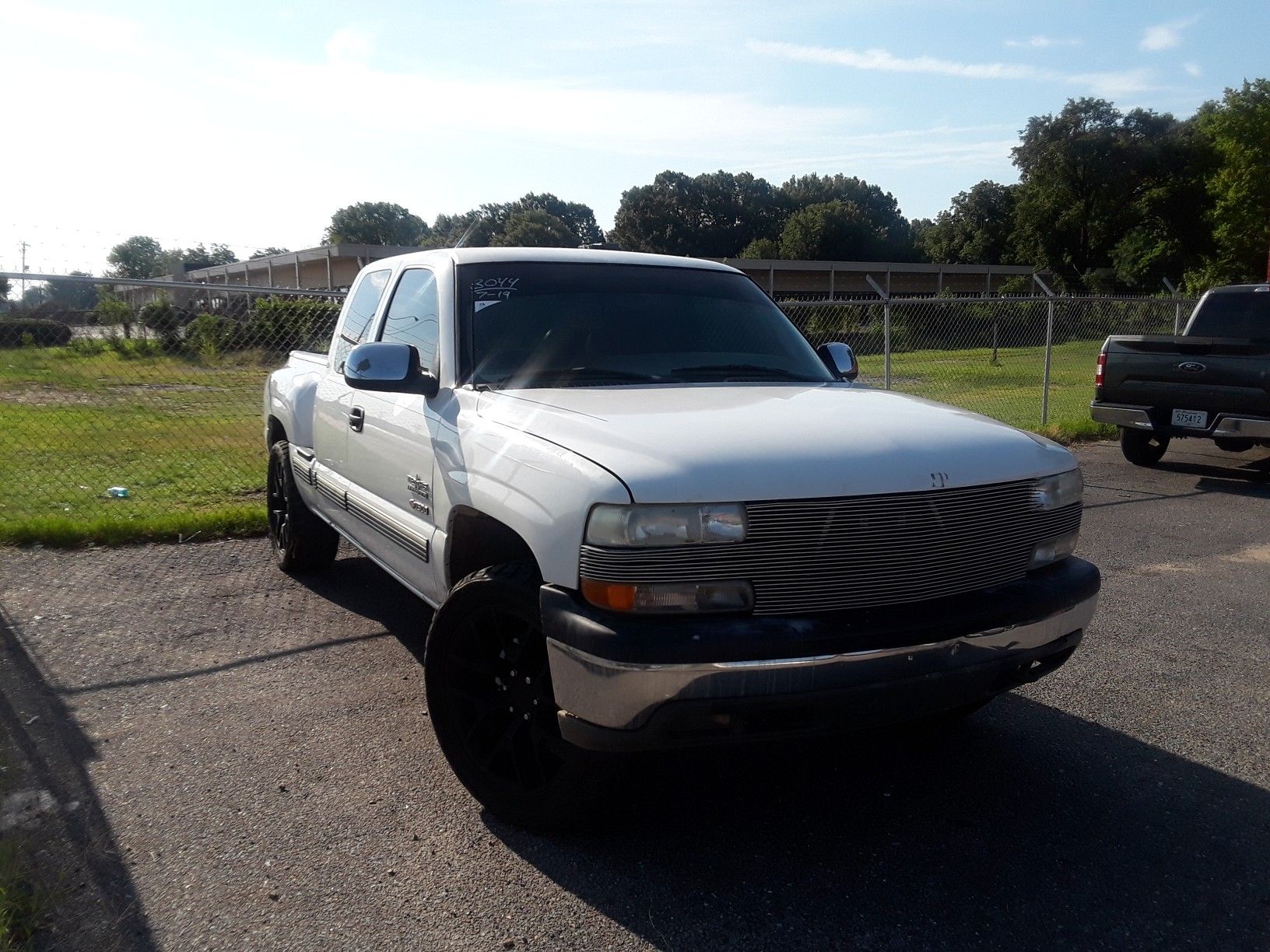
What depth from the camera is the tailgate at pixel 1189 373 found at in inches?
367

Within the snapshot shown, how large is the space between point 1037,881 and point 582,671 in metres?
1.45

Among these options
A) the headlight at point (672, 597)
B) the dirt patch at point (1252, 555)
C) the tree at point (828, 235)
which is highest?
the tree at point (828, 235)

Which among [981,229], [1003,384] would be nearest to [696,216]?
[981,229]

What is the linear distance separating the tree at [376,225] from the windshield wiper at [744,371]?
4358 inches

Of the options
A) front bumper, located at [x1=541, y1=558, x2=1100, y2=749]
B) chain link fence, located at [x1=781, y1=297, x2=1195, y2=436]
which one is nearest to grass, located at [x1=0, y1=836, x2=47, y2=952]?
front bumper, located at [x1=541, y1=558, x2=1100, y2=749]

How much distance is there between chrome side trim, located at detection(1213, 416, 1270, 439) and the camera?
924cm

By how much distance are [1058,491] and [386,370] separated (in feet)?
7.71

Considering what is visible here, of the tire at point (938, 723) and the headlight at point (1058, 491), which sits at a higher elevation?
the headlight at point (1058, 491)

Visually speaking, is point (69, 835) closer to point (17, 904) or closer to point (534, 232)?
point (17, 904)

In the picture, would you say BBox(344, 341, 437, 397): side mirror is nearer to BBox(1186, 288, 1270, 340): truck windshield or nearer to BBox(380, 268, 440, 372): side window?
BBox(380, 268, 440, 372): side window

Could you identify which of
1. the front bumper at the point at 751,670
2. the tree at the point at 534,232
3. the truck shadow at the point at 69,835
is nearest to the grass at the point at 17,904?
the truck shadow at the point at 69,835

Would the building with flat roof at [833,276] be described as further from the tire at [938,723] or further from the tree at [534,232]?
the tire at [938,723]

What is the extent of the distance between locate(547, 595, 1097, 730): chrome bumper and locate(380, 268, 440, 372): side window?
169 cm

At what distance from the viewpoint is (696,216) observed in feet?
303
